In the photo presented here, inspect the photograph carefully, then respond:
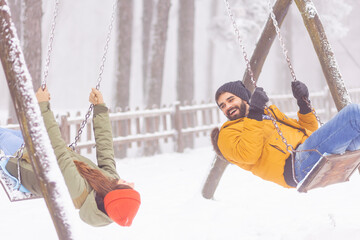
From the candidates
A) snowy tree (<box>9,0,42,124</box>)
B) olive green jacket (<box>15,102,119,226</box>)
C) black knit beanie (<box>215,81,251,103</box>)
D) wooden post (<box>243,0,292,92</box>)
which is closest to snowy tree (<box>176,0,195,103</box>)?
snowy tree (<box>9,0,42,124</box>)

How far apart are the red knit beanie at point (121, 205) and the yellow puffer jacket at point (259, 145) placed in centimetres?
94

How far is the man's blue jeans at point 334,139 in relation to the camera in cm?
281

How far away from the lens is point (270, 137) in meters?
3.27

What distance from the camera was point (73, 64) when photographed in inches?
1336

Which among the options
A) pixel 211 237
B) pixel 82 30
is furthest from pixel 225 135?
pixel 82 30

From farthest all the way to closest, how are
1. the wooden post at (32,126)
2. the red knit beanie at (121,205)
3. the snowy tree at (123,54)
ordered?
1. the snowy tree at (123,54)
2. the red knit beanie at (121,205)
3. the wooden post at (32,126)

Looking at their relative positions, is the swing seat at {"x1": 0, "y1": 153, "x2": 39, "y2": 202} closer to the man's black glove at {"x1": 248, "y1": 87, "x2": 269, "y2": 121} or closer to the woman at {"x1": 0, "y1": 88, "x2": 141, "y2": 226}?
the woman at {"x1": 0, "y1": 88, "x2": 141, "y2": 226}

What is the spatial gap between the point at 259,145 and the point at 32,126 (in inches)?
66.0

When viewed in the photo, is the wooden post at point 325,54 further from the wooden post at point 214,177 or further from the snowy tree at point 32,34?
the snowy tree at point 32,34

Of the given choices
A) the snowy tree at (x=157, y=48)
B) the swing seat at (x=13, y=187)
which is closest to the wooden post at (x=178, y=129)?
the snowy tree at (x=157, y=48)

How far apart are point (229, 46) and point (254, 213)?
12.8 m

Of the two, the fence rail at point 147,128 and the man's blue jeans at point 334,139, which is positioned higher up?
the man's blue jeans at point 334,139

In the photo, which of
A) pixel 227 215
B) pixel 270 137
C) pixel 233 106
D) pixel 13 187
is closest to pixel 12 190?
pixel 13 187

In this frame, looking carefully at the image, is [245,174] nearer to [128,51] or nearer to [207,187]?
[207,187]
